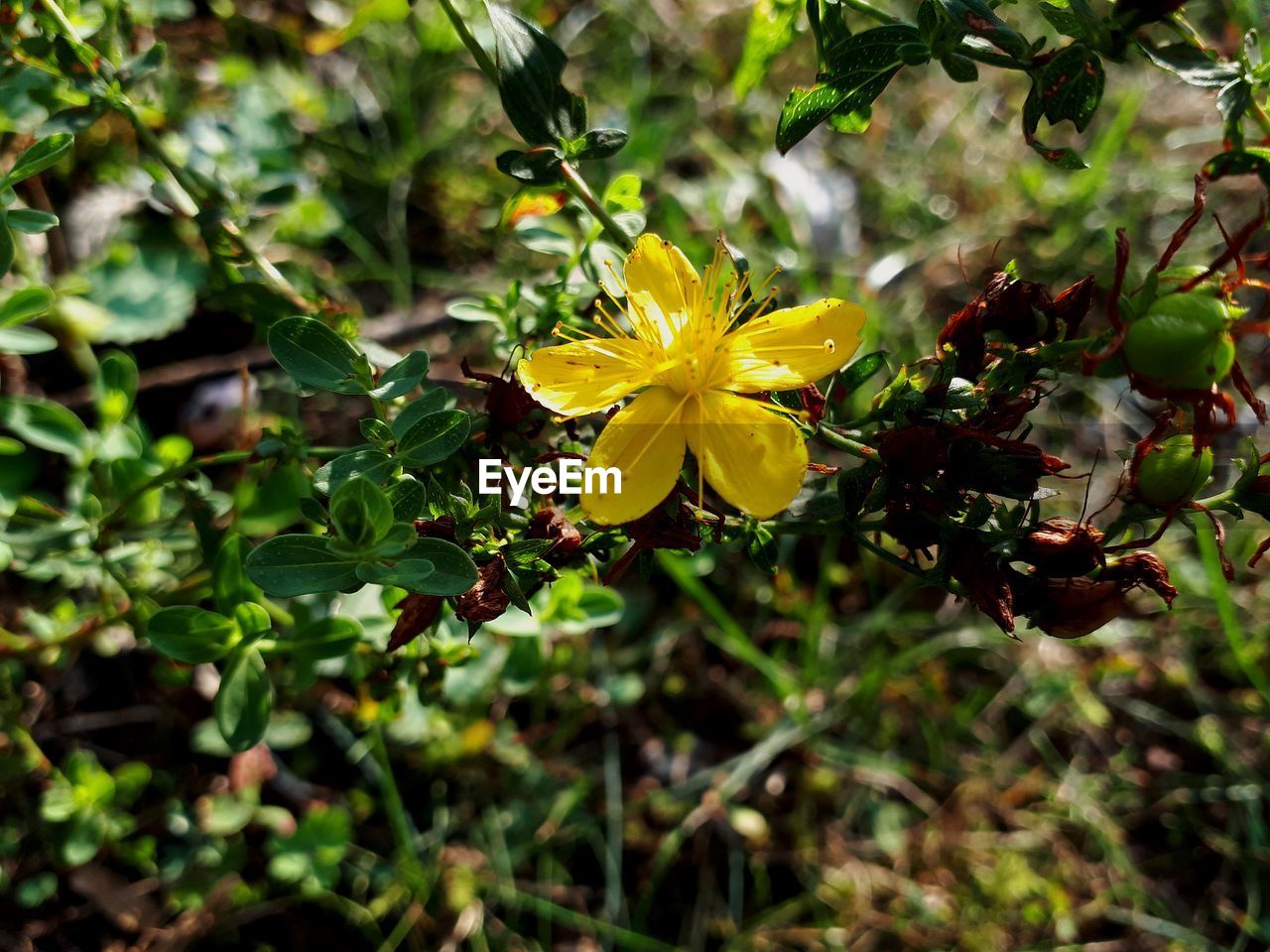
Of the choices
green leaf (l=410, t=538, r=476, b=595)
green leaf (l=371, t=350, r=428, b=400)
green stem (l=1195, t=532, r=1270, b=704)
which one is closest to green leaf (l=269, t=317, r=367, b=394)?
green leaf (l=371, t=350, r=428, b=400)

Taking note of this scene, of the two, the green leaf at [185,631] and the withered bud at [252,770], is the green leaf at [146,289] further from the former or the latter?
the green leaf at [185,631]

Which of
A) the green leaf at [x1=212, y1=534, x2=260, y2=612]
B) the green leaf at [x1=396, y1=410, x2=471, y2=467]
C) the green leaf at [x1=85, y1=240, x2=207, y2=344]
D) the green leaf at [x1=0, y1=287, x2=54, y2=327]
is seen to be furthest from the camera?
the green leaf at [x1=85, y1=240, x2=207, y2=344]

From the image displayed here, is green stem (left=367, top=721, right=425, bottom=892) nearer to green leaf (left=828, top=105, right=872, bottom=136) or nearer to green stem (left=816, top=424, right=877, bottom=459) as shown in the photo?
green stem (left=816, top=424, right=877, bottom=459)

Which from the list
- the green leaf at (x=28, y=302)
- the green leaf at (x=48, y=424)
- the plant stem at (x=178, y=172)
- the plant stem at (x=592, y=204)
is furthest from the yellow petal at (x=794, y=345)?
the green leaf at (x=48, y=424)

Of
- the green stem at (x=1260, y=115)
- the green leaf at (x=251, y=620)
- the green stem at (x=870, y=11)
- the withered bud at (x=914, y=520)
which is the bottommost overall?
the green leaf at (x=251, y=620)

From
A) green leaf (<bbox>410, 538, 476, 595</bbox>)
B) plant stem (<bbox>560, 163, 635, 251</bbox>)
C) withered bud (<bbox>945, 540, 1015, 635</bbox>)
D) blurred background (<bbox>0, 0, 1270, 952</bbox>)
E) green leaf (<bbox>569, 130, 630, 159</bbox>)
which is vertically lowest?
blurred background (<bbox>0, 0, 1270, 952</bbox>)

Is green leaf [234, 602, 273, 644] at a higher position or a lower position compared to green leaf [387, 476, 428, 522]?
lower

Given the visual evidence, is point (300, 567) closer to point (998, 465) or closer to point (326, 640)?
point (326, 640)
